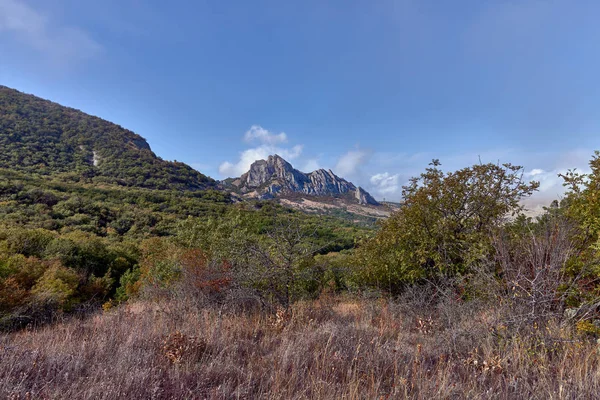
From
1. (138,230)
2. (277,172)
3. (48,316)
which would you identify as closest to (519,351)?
(48,316)

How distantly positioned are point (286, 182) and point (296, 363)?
14552cm

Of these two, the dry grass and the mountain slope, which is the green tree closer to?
the dry grass

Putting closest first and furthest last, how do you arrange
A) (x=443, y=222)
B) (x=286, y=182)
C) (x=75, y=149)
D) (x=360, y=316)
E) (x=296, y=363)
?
(x=296, y=363) → (x=360, y=316) → (x=443, y=222) → (x=75, y=149) → (x=286, y=182)

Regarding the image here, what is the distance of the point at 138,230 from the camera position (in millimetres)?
27406

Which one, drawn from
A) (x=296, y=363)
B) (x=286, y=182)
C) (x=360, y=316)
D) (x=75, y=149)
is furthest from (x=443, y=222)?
(x=286, y=182)

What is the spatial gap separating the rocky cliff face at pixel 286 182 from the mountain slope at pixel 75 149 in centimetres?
4761

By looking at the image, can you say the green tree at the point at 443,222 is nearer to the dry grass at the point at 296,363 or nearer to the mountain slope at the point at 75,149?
the dry grass at the point at 296,363

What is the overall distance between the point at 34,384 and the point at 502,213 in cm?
878

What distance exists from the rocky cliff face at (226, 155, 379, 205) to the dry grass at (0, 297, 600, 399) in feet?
355

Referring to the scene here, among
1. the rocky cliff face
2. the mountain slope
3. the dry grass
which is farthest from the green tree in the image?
the rocky cliff face

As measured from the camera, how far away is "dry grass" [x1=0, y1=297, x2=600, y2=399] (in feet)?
6.64

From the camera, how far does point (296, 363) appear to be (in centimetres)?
248

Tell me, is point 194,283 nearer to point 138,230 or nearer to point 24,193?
point 138,230

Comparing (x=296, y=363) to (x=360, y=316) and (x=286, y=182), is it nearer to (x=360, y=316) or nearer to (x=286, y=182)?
(x=360, y=316)
